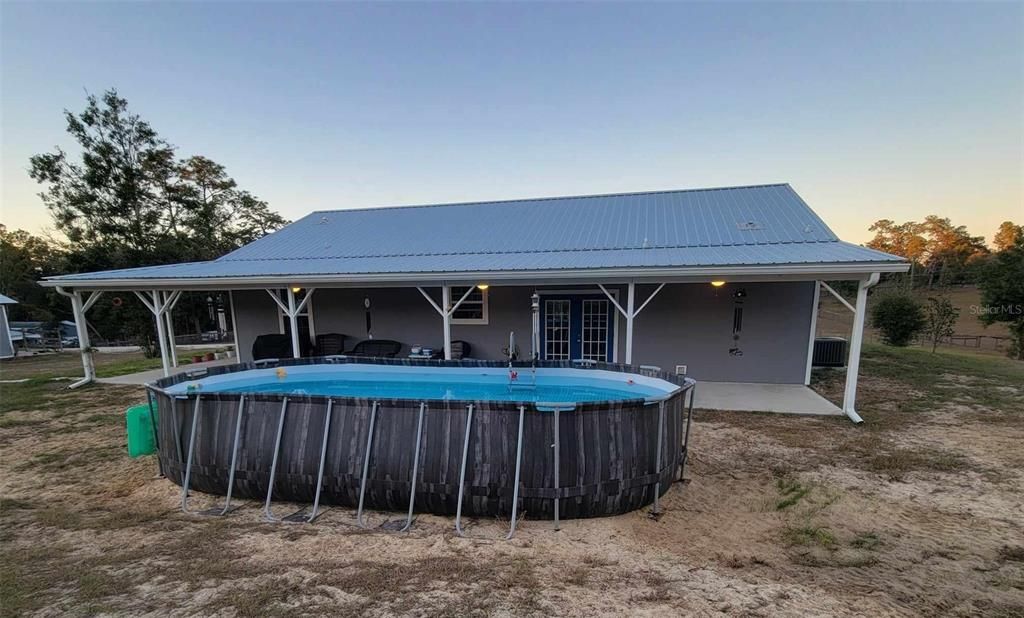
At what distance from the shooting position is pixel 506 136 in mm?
15938

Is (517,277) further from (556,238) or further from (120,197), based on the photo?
(120,197)

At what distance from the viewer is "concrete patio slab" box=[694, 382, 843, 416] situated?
22.0 feet

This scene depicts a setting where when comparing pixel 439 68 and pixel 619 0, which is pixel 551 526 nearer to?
pixel 619 0

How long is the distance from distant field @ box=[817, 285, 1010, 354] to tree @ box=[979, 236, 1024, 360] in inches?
41.9

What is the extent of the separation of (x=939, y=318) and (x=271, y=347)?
2270 cm

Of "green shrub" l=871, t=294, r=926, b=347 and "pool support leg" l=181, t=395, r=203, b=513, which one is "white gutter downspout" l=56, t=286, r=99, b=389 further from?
"green shrub" l=871, t=294, r=926, b=347

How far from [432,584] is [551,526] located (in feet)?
4.02

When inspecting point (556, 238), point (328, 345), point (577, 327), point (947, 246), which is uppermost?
→ point (947, 246)

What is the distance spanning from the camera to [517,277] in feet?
25.2

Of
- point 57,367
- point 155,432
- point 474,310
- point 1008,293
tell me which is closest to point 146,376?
point 57,367

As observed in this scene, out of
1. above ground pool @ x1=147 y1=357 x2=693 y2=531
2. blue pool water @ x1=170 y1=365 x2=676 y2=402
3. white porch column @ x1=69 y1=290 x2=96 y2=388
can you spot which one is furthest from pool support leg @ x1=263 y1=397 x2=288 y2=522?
white porch column @ x1=69 y1=290 x2=96 y2=388

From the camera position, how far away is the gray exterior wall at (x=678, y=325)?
27.2 feet

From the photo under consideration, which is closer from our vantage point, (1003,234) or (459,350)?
(459,350)

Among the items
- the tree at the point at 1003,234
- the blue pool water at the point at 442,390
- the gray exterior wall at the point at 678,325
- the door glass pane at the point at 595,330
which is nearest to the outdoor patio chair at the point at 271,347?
the gray exterior wall at the point at 678,325
